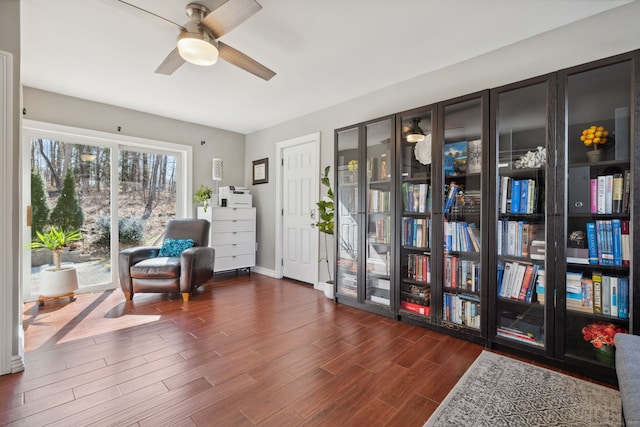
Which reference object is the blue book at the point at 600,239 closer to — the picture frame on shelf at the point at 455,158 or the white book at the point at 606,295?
the white book at the point at 606,295

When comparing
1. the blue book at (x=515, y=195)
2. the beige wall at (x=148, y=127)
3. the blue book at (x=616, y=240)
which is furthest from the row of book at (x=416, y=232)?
the beige wall at (x=148, y=127)

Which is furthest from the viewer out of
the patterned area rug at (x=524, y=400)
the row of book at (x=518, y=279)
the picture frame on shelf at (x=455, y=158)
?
the picture frame on shelf at (x=455, y=158)

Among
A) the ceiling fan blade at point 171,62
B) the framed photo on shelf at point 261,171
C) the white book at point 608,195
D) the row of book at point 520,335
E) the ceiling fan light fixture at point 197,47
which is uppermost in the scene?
the ceiling fan blade at point 171,62

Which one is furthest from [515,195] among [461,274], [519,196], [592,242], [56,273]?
[56,273]

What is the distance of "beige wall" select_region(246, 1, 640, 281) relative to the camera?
6.42ft

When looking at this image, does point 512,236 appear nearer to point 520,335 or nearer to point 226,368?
point 520,335

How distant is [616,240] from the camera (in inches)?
70.1

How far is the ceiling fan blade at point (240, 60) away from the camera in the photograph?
2.04 m

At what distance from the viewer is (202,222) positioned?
13.0 feet

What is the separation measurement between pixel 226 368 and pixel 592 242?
2547mm

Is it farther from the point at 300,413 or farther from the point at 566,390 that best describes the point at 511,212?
the point at 300,413

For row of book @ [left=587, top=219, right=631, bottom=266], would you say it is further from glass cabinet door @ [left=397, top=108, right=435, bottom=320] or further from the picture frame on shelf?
glass cabinet door @ [left=397, top=108, right=435, bottom=320]

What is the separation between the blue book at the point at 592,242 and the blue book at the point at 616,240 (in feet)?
0.27

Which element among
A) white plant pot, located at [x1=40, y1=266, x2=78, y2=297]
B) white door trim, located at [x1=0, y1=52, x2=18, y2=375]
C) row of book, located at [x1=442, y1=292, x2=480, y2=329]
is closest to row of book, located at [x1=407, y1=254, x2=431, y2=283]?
row of book, located at [x1=442, y1=292, x2=480, y2=329]
